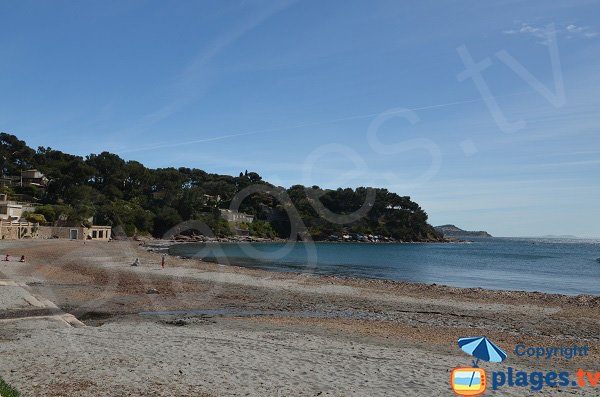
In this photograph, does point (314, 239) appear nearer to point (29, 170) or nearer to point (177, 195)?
point (177, 195)

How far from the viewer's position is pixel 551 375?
34.6 ft

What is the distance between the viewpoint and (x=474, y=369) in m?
10.4

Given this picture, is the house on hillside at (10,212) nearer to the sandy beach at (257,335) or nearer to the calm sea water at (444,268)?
the calm sea water at (444,268)

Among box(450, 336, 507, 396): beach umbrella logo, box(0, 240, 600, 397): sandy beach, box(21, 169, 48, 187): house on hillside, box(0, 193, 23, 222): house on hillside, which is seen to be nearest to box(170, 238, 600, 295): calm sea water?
box(0, 240, 600, 397): sandy beach

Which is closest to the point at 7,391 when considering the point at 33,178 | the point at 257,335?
the point at 257,335

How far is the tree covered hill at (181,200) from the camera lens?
3816 inches

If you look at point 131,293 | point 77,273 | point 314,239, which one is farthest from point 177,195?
point 131,293

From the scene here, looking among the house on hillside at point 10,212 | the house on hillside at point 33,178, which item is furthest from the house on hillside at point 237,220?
the house on hillside at point 10,212

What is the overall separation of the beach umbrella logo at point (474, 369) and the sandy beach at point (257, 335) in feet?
0.92

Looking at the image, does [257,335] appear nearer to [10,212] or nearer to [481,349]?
[481,349]

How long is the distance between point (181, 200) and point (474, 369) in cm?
11187

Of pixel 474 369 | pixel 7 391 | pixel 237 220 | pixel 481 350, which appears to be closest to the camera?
pixel 7 391

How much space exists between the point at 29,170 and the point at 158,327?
358 ft

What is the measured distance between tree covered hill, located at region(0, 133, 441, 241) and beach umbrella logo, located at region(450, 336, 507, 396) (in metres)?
81.6
